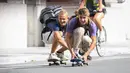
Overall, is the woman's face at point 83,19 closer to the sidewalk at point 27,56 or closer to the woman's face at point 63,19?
A: the woman's face at point 63,19

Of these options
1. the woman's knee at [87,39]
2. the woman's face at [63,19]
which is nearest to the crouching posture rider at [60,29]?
the woman's face at [63,19]

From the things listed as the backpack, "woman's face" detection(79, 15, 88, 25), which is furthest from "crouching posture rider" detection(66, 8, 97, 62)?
the backpack

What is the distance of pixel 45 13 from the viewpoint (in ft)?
30.1

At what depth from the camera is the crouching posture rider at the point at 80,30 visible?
773 centimetres

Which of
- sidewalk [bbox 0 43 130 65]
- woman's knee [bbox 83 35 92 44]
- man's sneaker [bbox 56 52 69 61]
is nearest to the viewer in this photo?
woman's knee [bbox 83 35 92 44]

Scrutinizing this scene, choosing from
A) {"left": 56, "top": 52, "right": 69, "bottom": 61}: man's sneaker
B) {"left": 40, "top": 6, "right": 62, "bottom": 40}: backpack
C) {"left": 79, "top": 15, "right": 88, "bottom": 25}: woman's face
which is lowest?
{"left": 56, "top": 52, "right": 69, "bottom": 61}: man's sneaker

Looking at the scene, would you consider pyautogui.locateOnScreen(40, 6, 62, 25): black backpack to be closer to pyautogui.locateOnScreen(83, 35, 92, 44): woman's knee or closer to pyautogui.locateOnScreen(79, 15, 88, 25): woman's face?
pyautogui.locateOnScreen(83, 35, 92, 44): woman's knee

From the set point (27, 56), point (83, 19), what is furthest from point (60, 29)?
point (27, 56)

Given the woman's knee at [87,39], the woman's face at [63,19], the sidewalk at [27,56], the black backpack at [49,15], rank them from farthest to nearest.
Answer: the sidewalk at [27,56]
the black backpack at [49,15]
the woman's knee at [87,39]
the woman's face at [63,19]

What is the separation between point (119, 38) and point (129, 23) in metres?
1.44

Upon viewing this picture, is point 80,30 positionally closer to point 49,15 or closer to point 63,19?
point 63,19

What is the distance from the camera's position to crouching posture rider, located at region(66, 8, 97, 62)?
773 centimetres

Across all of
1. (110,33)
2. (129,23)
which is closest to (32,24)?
(110,33)

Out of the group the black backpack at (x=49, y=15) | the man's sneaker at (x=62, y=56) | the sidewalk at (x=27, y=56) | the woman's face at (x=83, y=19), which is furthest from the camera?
the sidewalk at (x=27, y=56)
